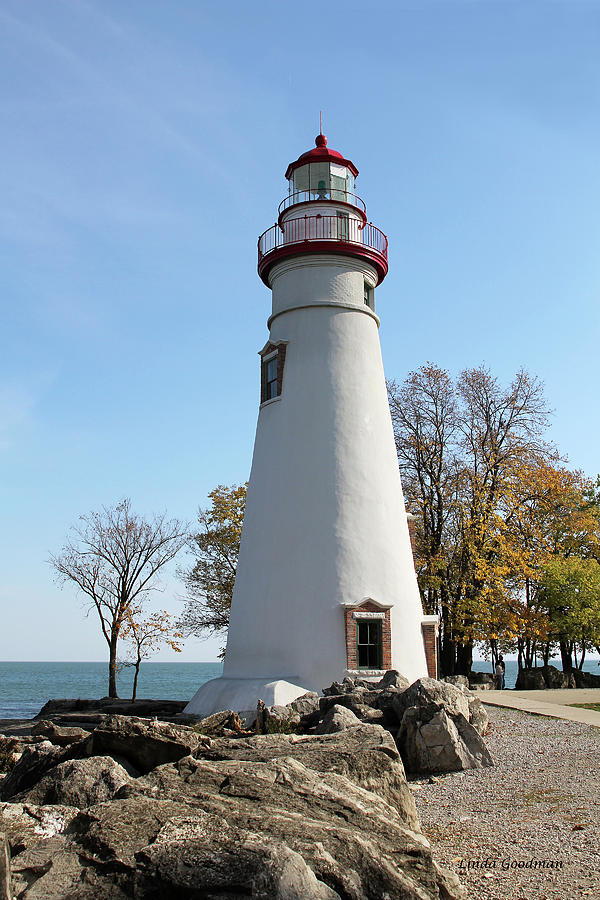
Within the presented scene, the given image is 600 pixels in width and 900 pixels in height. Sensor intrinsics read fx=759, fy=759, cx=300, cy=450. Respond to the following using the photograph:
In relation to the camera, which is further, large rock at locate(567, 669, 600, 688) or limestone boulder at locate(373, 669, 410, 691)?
large rock at locate(567, 669, 600, 688)

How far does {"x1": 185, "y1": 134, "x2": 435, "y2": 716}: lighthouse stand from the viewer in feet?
54.4

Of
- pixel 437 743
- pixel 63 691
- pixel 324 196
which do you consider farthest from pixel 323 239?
pixel 63 691

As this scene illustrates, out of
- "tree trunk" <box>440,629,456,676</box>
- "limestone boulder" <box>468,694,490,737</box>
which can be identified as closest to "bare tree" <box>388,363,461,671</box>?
"tree trunk" <box>440,629,456,676</box>

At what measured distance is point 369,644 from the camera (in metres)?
16.7

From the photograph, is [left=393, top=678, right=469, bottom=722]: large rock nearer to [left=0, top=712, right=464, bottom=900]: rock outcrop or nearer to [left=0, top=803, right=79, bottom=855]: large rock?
[left=0, top=712, right=464, bottom=900]: rock outcrop

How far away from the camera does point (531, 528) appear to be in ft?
106

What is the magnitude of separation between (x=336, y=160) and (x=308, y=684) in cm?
1333

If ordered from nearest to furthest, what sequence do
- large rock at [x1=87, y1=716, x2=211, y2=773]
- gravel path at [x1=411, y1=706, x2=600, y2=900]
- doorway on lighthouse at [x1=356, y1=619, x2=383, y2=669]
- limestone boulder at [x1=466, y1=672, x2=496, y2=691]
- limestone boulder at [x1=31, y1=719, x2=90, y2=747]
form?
gravel path at [x1=411, y1=706, x2=600, y2=900] < large rock at [x1=87, y1=716, x2=211, y2=773] < limestone boulder at [x1=31, y1=719, x2=90, y2=747] < doorway on lighthouse at [x1=356, y1=619, x2=383, y2=669] < limestone boulder at [x1=466, y1=672, x2=496, y2=691]

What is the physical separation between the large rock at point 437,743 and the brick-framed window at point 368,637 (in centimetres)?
525

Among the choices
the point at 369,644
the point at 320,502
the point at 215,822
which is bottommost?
the point at 215,822

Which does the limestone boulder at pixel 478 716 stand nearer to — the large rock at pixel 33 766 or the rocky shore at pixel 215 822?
the rocky shore at pixel 215 822

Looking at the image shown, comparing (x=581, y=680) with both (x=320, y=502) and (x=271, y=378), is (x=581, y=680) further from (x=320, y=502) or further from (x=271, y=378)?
(x=271, y=378)

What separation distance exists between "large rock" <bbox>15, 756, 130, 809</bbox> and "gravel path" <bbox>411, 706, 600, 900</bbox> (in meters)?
3.01

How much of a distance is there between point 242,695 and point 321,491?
476cm
